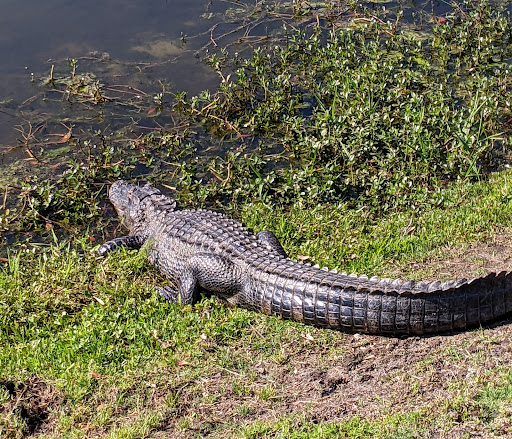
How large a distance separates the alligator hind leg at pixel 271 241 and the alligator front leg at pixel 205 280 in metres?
0.55

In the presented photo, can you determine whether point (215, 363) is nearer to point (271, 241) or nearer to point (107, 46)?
point (271, 241)

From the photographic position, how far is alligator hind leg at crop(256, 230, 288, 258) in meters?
6.07

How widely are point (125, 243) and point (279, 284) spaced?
2050mm

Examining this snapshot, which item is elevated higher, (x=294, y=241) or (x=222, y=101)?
(x=222, y=101)

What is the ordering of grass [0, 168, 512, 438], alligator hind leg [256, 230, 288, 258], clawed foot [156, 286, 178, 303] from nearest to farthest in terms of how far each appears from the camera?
grass [0, 168, 512, 438] < clawed foot [156, 286, 178, 303] < alligator hind leg [256, 230, 288, 258]

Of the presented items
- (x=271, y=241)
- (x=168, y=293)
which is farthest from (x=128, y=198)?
(x=271, y=241)

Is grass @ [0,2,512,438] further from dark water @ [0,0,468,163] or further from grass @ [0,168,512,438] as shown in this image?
dark water @ [0,0,468,163]

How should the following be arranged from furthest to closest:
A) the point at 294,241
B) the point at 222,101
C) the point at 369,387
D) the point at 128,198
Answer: the point at 222,101, the point at 128,198, the point at 294,241, the point at 369,387

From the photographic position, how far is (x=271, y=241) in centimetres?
615

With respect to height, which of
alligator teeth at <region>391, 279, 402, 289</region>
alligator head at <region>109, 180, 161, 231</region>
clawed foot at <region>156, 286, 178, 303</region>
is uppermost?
alligator teeth at <region>391, 279, 402, 289</region>

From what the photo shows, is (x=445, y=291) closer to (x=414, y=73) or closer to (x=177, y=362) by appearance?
(x=177, y=362)

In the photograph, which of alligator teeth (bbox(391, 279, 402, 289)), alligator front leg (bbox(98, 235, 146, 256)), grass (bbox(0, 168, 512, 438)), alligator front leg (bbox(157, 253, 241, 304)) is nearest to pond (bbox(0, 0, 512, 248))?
alligator front leg (bbox(98, 235, 146, 256))

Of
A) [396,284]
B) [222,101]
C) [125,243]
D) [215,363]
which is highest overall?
[396,284]

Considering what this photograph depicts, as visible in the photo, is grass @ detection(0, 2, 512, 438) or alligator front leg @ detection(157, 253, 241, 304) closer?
grass @ detection(0, 2, 512, 438)
